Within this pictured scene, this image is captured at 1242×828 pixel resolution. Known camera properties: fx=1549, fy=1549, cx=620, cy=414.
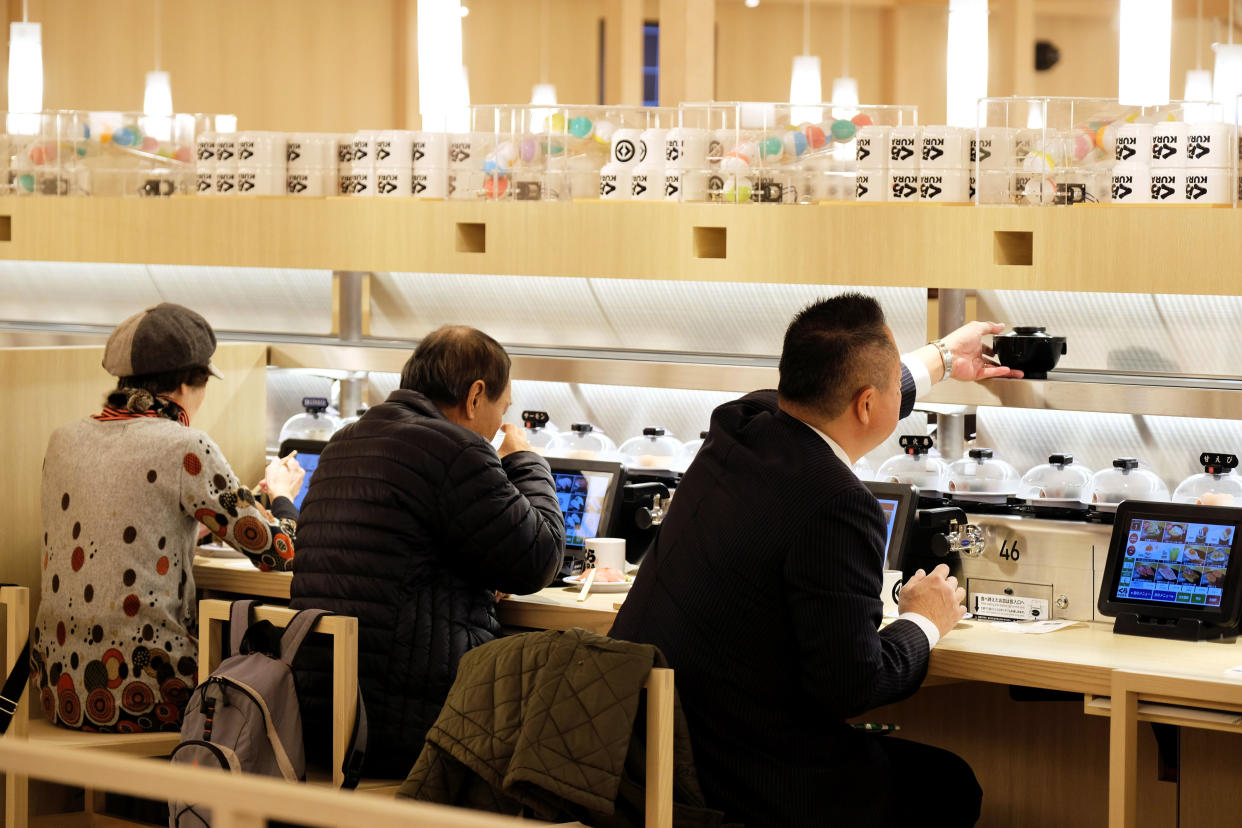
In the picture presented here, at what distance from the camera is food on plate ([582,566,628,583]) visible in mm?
3354

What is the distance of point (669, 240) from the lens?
3.85 meters

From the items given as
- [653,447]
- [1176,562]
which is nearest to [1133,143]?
[1176,562]

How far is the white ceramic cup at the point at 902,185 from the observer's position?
3.62 meters

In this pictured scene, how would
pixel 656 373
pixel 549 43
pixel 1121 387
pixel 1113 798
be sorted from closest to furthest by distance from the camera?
1. pixel 1113 798
2. pixel 1121 387
3. pixel 656 373
4. pixel 549 43

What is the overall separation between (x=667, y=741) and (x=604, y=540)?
1.18 meters

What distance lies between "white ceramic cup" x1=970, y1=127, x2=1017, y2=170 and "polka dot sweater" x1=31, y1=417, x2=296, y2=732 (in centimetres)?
180

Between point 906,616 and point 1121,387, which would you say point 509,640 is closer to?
point 906,616

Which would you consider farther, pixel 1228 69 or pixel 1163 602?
pixel 1228 69

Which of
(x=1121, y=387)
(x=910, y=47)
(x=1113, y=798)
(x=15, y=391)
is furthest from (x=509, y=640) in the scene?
(x=910, y=47)

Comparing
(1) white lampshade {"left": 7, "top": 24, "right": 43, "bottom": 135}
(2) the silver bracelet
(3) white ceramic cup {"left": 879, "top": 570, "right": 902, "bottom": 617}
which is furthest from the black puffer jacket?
(1) white lampshade {"left": 7, "top": 24, "right": 43, "bottom": 135}

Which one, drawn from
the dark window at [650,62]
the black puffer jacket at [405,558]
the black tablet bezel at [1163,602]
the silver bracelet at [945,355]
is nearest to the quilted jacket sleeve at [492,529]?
the black puffer jacket at [405,558]

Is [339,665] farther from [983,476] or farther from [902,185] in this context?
[902,185]

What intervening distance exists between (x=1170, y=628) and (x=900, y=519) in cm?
58

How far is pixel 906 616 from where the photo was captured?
2.62m
